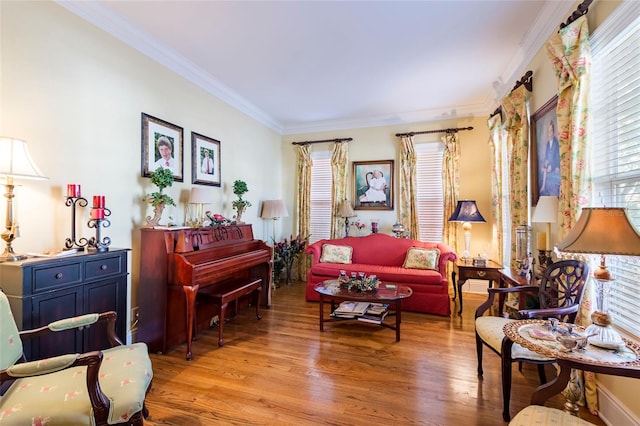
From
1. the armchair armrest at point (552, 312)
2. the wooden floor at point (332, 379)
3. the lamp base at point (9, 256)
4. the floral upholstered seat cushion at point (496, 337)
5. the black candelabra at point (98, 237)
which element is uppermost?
the black candelabra at point (98, 237)

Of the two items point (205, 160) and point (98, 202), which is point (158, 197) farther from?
point (205, 160)

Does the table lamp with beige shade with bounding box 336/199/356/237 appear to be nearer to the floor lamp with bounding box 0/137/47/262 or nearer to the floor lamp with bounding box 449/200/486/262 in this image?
the floor lamp with bounding box 449/200/486/262

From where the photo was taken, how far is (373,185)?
5.17 m

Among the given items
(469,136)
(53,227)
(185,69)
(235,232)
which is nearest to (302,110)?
(185,69)

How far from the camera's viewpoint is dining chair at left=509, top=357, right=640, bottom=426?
1.20 m

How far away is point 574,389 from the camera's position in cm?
192

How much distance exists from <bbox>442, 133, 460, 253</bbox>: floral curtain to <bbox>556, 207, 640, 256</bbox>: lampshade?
10.8ft

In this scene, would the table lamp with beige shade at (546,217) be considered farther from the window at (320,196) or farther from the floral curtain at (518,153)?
the window at (320,196)

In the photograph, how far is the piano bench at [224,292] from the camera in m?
2.85

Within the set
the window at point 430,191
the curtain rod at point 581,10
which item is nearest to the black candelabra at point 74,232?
the curtain rod at point 581,10

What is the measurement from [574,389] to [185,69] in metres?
4.65

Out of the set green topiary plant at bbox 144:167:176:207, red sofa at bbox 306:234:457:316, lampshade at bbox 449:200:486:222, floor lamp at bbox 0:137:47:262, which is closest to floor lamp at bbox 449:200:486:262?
lampshade at bbox 449:200:486:222

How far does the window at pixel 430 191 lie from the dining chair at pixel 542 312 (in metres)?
2.45

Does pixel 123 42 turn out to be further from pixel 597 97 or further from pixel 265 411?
pixel 597 97
